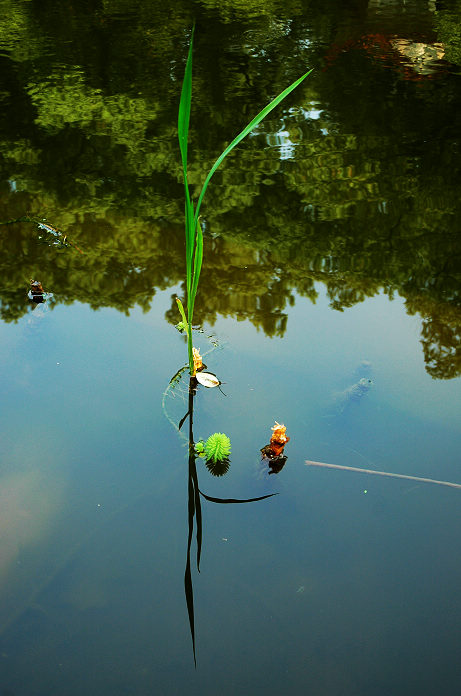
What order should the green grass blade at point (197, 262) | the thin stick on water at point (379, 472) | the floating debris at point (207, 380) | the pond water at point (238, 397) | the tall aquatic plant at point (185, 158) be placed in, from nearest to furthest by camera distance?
1. the pond water at point (238, 397)
2. the tall aquatic plant at point (185, 158)
3. the thin stick on water at point (379, 472)
4. the green grass blade at point (197, 262)
5. the floating debris at point (207, 380)

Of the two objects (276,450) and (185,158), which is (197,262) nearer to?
(185,158)

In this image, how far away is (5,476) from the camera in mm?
1946

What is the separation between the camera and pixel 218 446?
193 cm

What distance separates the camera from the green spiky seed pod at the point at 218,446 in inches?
75.9

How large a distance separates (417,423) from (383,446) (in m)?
0.17

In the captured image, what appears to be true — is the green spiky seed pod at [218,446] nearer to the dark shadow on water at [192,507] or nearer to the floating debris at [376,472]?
the dark shadow on water at [192,507]

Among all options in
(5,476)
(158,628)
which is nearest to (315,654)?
(158,628)

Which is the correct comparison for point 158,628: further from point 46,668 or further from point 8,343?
point 8,343

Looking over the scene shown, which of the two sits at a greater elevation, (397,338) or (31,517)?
(397,338)

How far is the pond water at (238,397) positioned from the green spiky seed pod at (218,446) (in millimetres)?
61

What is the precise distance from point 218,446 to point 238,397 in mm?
307

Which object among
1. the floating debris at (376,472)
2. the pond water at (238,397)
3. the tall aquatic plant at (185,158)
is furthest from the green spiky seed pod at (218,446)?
the tall aquatic plant at (185,158)

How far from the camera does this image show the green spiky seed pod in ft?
6.32

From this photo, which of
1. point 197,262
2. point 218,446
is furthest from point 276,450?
point 197,262
